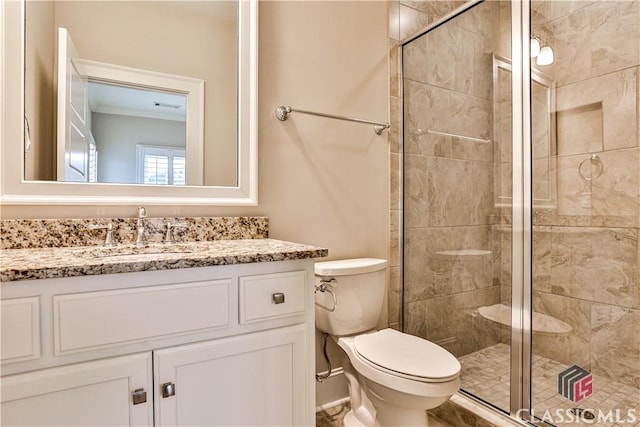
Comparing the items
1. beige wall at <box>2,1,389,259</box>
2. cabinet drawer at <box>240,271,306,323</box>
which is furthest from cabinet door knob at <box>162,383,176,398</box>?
beige wall at <box>2,1,389,259</box>

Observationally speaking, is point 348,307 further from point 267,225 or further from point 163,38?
point 163,38

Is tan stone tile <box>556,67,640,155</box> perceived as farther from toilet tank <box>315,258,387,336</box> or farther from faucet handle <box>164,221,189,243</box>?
faucet handle <box>164,221,189,243</box>

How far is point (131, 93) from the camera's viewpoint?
1.41 metres

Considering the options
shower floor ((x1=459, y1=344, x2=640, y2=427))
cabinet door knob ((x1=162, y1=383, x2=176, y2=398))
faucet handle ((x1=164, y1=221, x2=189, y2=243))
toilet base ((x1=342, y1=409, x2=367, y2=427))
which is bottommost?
toilet base ((x1=342, y1=409, x2=367, y2=427))

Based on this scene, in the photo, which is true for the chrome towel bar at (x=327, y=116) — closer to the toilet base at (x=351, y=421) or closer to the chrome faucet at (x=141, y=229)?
the chrome faucet at (x=141, y=229)

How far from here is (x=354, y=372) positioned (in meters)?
1.68

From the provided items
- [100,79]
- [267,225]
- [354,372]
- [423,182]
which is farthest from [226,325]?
[423,182]

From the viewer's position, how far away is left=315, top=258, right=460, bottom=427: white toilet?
4.10ft

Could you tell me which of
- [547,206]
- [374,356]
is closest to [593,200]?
[547,206]

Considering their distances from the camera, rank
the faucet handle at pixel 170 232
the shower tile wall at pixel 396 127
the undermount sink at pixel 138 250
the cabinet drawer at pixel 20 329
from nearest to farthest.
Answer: the cabinet drawer at pixel 20 329
the undermount sink at pixel 138 250
the faucet handle at pixel 170 232
the shower tile wall at pixel 396 127

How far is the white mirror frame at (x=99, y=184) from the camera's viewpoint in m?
1.20

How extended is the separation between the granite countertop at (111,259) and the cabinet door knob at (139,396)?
1.03 feet

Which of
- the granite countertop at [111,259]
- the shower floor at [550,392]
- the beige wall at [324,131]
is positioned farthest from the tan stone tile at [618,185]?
the granite countertop at [111,259]

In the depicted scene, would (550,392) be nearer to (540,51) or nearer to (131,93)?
(540,51)
